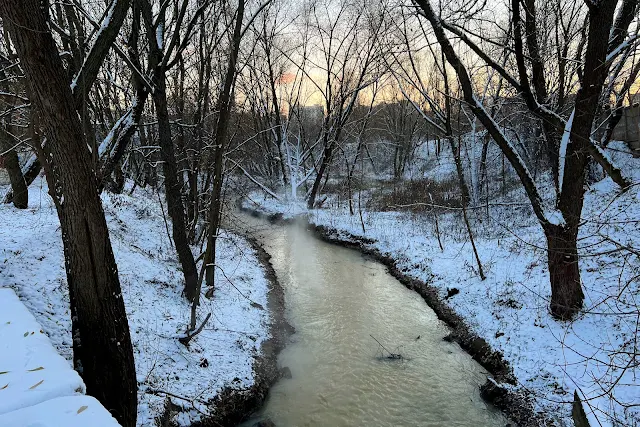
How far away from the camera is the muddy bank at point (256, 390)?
525 centimetres

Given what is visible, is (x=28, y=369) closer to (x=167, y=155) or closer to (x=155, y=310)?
(x=155, y=310)

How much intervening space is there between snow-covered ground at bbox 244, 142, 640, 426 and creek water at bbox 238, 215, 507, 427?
2.79 feet

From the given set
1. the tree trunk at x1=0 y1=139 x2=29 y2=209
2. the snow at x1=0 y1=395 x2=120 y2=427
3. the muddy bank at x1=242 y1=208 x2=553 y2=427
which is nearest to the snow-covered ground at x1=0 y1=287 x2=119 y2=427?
the snow at x1=0 y1=395 x2=120 y2=427

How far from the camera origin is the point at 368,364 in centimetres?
709

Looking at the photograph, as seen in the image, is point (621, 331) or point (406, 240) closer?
point (621, 331)

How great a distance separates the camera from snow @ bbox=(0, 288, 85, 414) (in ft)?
7.28

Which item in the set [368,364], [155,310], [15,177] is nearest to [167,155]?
[155,310]

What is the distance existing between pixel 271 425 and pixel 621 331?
18.9 ft

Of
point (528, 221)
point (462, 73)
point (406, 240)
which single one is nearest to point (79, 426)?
point (462, 73)

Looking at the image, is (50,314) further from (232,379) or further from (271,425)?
(271,425)

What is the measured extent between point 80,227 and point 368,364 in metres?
5.47

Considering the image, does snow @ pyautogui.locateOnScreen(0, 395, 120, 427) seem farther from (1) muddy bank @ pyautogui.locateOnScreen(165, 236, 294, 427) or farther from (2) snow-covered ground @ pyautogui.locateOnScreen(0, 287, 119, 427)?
(1) muddy bank @ pyautogui.locateOnScreen(165, 236, 294, 427)

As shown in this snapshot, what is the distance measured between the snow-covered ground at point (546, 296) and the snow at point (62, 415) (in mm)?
3178

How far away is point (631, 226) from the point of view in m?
10.1
